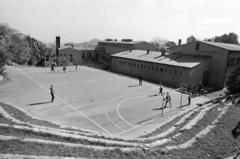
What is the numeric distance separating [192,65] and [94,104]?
62.3ft

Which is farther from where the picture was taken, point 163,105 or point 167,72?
point 167,72

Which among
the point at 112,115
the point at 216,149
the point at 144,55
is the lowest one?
the point at 112,115

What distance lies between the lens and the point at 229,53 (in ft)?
107

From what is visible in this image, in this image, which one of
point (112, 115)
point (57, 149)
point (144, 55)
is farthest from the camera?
point (144, 55)

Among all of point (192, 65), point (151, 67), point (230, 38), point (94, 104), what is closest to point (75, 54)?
point (151, 67)

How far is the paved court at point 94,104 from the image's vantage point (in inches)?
591

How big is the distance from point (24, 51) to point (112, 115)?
43.8m

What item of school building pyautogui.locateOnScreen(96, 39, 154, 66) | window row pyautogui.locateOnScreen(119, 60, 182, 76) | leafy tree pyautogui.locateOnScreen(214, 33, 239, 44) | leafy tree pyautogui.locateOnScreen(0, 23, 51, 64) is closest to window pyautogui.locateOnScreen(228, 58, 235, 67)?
window row pyautogui.locateOnScreen(119, 60, 182, 76)

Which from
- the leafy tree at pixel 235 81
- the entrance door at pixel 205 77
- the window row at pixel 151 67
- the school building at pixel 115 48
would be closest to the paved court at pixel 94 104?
the window row at pixel 151 67

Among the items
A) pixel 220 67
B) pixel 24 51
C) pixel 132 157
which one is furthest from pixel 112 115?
pixel 24 51

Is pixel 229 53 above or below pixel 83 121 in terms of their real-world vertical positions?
above

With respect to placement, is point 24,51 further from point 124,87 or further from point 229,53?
point 229,53

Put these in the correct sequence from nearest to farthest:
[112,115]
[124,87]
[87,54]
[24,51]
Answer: [112,115], [124,87], [24,51], [87,54]

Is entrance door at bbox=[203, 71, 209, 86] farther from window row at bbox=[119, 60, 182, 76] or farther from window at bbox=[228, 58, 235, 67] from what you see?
window row at bbox=[119, 60, 182, 76]
